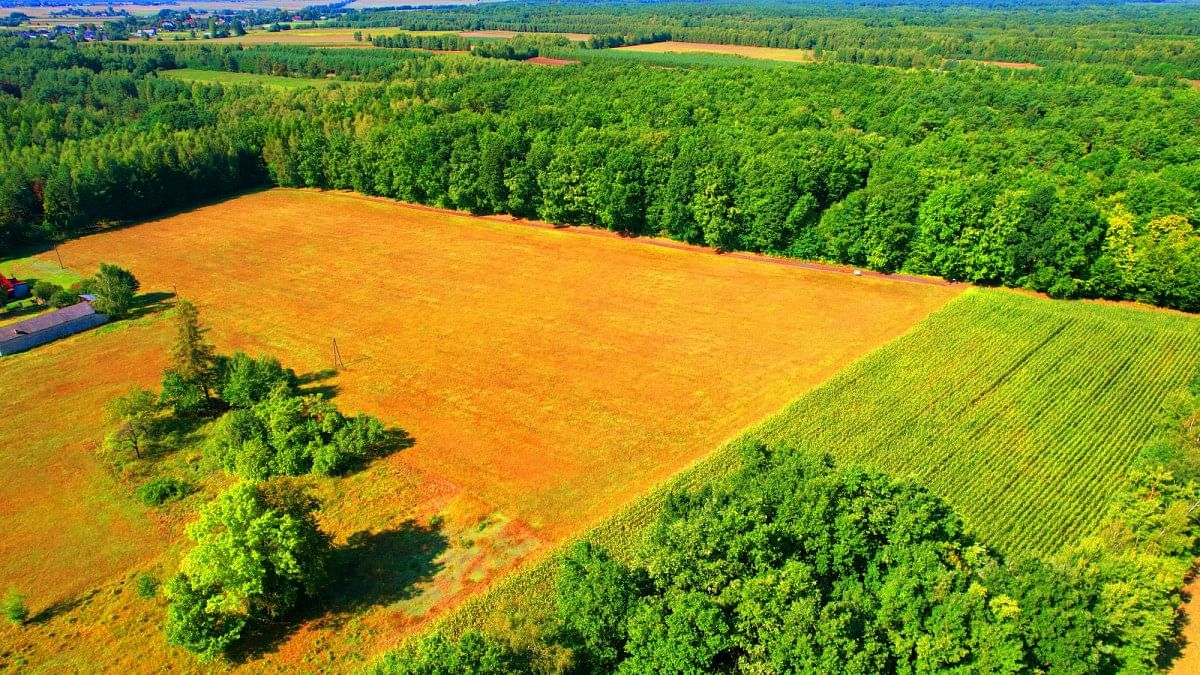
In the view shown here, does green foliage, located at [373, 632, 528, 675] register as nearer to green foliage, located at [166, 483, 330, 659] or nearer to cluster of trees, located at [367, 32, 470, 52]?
green foliage, located at [166, 483, 330, 659]

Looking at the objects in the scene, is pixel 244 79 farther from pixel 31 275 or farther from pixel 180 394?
pixel 180 394

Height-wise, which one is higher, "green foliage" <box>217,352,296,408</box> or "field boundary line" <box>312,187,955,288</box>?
"field boundary line" <box>312,187,955,288</box>

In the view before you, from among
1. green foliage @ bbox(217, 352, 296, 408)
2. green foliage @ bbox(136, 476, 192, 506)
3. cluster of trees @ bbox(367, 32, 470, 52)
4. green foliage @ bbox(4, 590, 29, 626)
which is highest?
cluster of trees @ bbox(367, 32, 470, 52)

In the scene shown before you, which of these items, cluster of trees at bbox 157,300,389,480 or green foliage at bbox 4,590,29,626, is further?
cluster of trees at bbox 157,300,389,480

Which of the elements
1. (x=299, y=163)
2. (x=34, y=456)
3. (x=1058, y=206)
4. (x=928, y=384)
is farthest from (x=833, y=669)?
(x=299, y=163)

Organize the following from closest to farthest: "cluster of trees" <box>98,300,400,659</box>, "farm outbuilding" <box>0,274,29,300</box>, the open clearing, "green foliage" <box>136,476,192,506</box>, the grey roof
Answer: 1. "cluster of trees" <box>98,300,400,659</box>
2. the open clearing
3. "green foliage" <box>136,476,192,506</box>
4. the grey roof
5. "farm outbuilding" <box>0,274,29,300</box>

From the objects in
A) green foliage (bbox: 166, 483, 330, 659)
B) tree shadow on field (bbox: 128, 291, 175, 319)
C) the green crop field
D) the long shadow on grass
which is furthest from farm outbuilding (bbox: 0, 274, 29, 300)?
the green crop field

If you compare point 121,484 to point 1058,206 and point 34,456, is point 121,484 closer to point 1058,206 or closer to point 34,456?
point 34,456
